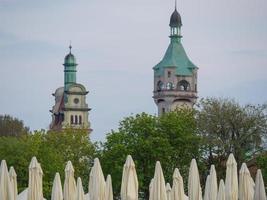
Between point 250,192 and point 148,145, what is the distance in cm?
3662

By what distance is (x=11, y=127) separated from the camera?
470ft

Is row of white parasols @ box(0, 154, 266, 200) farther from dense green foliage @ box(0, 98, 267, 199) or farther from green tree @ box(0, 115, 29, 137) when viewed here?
green tree @ box(0, 115, 29, 137)

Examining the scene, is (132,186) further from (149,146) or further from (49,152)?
(49,152)

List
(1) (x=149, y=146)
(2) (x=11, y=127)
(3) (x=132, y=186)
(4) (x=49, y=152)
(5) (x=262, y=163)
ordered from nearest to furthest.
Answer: (3) (x=132, y=186) < (5) (x=262, y=163) < (1) (x=149, y=146) < (4) (x=49, y=152) < (2) (x=11, y=127)

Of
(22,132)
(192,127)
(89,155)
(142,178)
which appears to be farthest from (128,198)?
(22,132)

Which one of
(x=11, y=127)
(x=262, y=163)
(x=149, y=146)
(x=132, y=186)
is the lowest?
(x=132, y=186)

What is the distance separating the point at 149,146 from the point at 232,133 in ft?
17.8

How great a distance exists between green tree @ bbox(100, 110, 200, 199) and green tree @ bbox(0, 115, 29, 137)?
42.3 metres

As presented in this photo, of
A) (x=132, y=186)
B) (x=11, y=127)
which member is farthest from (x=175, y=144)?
(x=11, y=127)

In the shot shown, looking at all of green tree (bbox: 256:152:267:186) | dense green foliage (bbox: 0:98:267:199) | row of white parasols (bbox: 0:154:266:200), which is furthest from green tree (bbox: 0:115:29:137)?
row of white parasols (bbox: 0:154:266:200)

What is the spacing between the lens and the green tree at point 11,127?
463ft

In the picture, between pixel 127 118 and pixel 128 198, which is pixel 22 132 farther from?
pixel 128 198

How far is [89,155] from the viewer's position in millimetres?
111562

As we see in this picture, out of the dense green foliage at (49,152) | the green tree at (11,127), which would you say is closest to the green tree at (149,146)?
the dense green foliage at (49,152)
